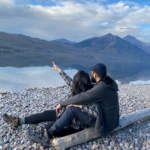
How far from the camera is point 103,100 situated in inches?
134

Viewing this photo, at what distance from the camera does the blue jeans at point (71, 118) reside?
11.1ft

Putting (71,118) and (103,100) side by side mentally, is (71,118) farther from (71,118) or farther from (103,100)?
(103,100)

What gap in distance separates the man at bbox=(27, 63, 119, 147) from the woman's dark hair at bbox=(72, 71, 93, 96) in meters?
0.19

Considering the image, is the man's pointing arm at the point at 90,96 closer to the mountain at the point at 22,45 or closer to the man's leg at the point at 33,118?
the man's leg at the point at 33,118

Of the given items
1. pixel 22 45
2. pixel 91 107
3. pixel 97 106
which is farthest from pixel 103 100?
pixel 22 45

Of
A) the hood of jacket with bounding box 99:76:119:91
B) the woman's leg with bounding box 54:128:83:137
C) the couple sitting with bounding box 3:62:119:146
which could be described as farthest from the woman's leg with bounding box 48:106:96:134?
the hood of jacket with bounding box 99:76:119:91

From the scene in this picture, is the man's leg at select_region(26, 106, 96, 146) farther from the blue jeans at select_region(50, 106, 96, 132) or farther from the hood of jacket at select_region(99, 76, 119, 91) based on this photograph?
the hood of jacket at select_region(99, 76, 119, 91)

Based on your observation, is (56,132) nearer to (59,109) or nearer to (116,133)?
(59,109)

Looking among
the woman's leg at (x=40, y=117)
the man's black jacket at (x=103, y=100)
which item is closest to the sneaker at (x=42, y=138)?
the woman's leg at (x=40, y=117)

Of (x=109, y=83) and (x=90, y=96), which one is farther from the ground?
(x=109, y=83)

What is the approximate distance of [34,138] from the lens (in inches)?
140

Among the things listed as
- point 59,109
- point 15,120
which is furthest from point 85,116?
point 15,120

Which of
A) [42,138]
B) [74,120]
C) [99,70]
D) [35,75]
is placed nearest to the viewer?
[99,70]

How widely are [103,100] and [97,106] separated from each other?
19cm
